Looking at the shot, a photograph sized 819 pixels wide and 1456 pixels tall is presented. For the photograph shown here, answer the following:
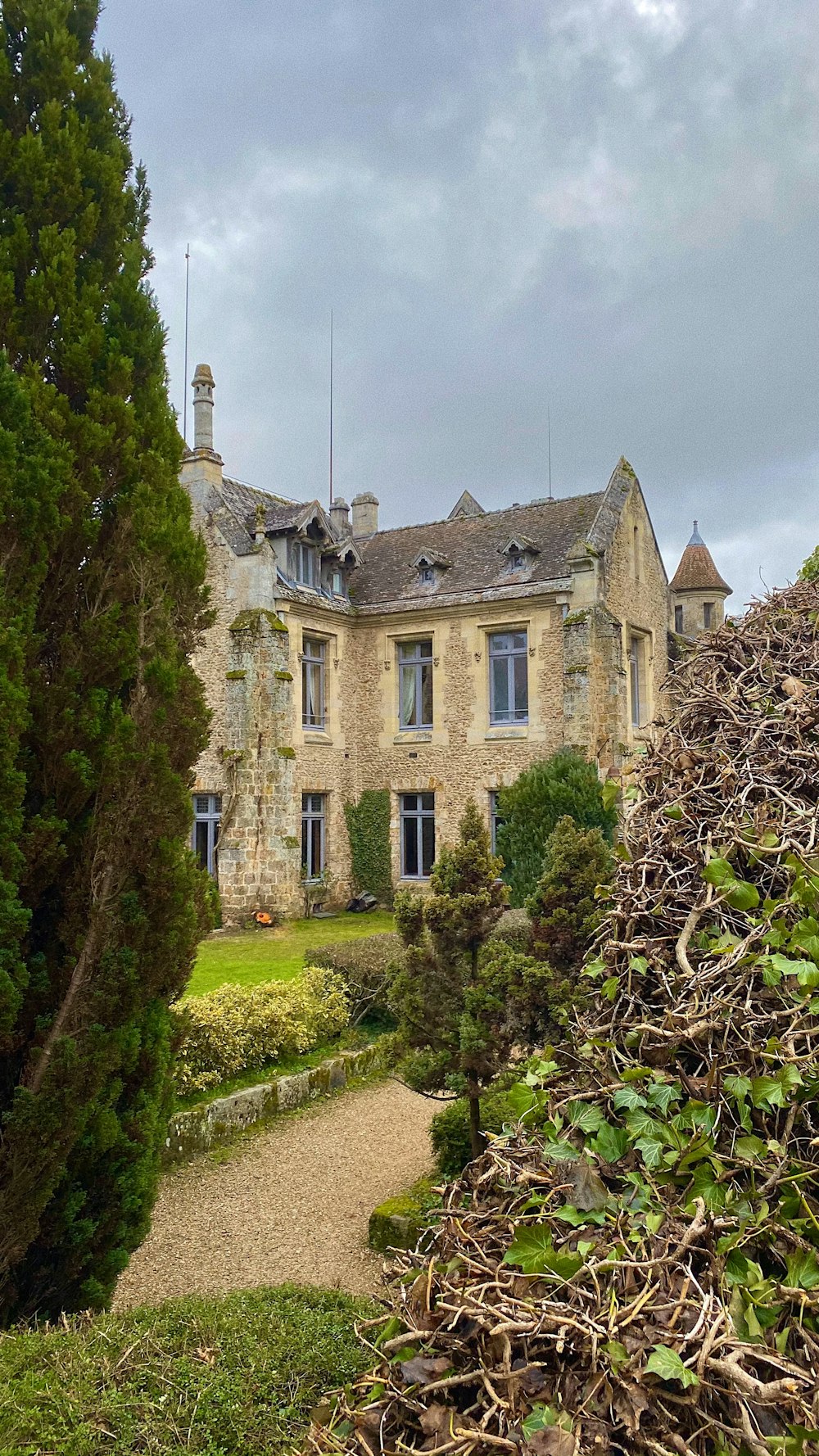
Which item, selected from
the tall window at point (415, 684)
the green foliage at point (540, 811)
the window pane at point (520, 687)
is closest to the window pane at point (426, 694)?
the tall window at point (415, 684)

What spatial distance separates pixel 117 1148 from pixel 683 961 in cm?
310

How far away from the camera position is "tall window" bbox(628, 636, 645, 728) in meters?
20.3

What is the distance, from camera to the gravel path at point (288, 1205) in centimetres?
582

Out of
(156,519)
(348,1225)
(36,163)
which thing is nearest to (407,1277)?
(156,519)

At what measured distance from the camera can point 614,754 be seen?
58.0 ft

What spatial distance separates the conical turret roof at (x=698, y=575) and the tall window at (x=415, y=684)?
1263 centimetres

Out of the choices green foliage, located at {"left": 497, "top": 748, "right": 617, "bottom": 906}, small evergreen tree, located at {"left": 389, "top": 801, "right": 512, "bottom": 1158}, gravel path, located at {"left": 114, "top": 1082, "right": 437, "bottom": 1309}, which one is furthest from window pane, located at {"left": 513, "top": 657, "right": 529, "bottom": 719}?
small evergreen tree, located at {"left": 389, "top": 801, "right": 512, "bottom": 1158}

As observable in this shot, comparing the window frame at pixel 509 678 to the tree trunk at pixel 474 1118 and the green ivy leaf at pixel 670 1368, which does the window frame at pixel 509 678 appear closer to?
the tree trunk at pixel 474 1118

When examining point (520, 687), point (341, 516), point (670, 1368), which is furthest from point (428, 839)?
point (670, 1368)

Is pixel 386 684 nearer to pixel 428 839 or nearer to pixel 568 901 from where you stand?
pixel 428 839

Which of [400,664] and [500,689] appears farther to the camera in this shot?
[400,664]

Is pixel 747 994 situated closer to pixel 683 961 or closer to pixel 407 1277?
pixel 683 961

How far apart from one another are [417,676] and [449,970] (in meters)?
14.1

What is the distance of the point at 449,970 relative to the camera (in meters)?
6.53
